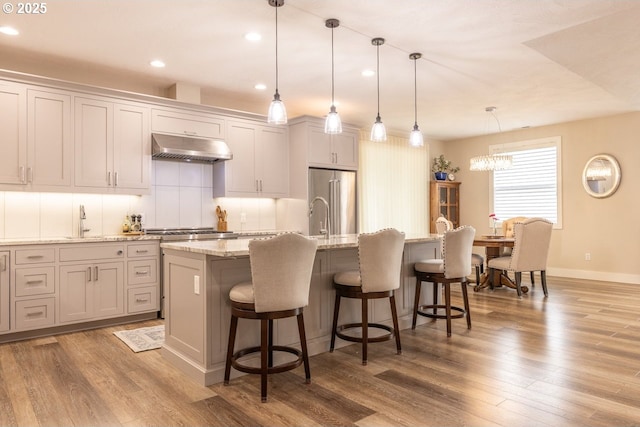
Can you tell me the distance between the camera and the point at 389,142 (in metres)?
7.87

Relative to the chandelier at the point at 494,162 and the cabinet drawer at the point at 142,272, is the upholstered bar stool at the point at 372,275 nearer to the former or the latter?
the cabinet drawer at the point at 142,272

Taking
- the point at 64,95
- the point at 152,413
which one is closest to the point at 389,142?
the point at 64,95

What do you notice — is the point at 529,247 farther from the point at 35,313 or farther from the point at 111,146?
the point at 35,313

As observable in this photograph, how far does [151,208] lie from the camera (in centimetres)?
507

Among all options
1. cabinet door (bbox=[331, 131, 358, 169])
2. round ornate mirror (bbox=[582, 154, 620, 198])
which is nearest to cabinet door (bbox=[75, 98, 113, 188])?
cabinet door (bbox=[331, 131, 358, 169])

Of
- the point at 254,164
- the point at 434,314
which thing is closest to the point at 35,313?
the point at 254,164

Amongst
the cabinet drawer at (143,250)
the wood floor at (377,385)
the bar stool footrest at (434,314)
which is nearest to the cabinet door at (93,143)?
the cabinet drawer at (143,250)

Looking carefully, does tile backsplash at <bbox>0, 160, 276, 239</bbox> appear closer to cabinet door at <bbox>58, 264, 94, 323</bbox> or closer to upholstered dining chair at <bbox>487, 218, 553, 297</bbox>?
cabinet door at <bbox>58, 264, 94, 323</bbox>

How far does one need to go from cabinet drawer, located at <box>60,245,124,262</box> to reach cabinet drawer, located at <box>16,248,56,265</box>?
0.09m

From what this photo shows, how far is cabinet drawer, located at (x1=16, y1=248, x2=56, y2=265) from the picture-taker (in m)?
3.77

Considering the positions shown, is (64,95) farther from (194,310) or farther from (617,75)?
(617,75)

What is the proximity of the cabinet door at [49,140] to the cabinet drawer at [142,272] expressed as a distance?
102 cm

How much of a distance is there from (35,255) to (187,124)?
2.14m

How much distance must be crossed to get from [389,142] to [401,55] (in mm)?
3719
